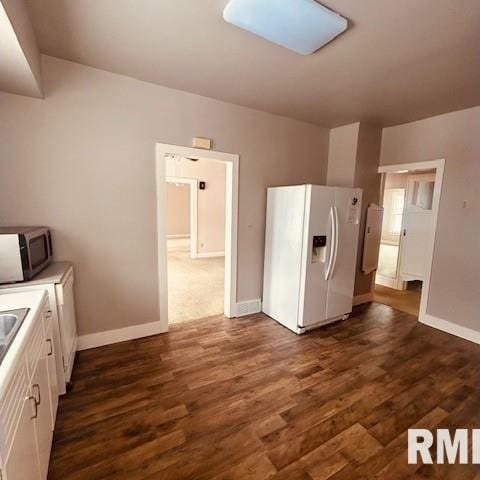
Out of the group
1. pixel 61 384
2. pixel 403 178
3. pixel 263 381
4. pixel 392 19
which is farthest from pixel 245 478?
pixel 403 178

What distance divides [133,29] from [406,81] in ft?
7.67

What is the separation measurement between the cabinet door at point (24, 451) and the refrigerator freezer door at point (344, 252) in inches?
109

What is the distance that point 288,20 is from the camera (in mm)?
1516

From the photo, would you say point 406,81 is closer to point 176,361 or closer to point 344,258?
point 344,258

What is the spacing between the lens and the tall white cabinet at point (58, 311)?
1691 mm

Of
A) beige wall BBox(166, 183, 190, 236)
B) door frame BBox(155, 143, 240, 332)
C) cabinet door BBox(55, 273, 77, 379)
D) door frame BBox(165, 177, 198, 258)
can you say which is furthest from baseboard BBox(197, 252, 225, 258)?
cabinet door BBox(55, 273, 77, 379)

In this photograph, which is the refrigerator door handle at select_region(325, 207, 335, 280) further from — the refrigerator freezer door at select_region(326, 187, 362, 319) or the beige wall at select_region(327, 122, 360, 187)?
the beige wall at select_region(327, 122, 360, 187)

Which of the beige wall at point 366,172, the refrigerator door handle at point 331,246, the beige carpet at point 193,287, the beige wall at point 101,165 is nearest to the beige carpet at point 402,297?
the beige wall at point 366,172

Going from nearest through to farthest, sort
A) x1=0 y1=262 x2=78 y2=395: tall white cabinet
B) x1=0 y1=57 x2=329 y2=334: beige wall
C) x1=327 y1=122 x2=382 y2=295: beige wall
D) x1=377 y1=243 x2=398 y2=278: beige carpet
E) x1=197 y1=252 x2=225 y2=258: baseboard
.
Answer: x1=0 y1=262 x2=78 y2=395: tall white cabinet → x1=0 y1=57 x2=329 y2=334: beige wall → x1=327 y1=122 x2=382 y2=295: beige wall → x1=377 y1=243 x2=398 y2=278: beige carpet → x1=197 y1=252 x2=225 y2=258: baseboard

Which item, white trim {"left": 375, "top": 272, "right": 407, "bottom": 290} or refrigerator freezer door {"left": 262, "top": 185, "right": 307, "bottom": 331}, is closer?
refrigerator freezer door {"left": 262, "top": 185, "right": 307, "bottom": 331}

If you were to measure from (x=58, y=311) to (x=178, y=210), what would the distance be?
7.61m

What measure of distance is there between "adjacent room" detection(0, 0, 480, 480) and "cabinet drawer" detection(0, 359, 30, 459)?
13 millimetres

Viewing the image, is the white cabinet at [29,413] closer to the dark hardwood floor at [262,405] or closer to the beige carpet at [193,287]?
the dark hardwood floor at [262,405]

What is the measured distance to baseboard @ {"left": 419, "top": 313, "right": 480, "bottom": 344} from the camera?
2885 mm
